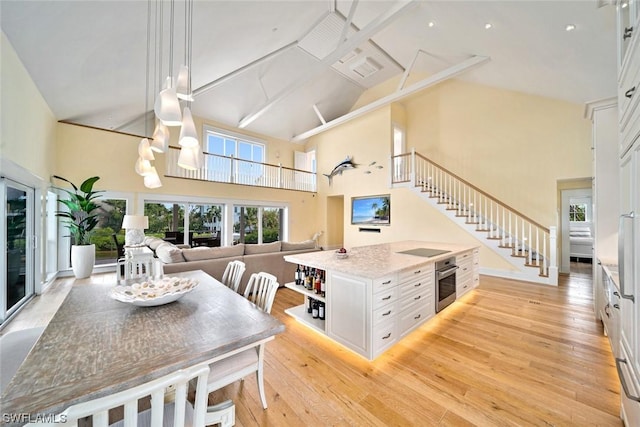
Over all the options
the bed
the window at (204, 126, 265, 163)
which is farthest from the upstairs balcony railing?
the bed

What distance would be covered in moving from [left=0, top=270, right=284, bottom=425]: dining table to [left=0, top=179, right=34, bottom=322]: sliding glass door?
263cm

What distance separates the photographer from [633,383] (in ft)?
3.97

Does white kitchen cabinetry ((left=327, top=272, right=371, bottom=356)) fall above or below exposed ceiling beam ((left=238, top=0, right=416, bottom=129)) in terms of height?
below

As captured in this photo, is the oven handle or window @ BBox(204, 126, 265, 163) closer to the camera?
the oven handle

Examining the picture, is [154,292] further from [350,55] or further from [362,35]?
[350,55]

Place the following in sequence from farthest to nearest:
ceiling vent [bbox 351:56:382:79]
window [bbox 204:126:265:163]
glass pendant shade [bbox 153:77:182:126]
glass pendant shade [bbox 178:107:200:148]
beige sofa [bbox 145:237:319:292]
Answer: window [bbox 204:126:265:163], ceiling vent [bbox 351:56:382:79], beige sofa [bbox 145:237:319:292], glass pendant shade [bbox 178:107:200:148], glass pendant shade [bbox 153:77:182:126]

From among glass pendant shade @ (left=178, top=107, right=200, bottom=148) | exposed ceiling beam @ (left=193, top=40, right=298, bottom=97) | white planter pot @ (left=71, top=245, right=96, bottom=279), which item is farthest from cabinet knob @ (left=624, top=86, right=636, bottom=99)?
white planter pot @ (left=71, top=245, right=96, bottom=279)

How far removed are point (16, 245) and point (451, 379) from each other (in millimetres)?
5914

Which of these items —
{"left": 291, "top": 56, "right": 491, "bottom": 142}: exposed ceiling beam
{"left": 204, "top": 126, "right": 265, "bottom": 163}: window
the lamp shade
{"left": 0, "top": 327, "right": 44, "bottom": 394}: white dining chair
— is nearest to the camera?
{"left": 0, "top": 327, "right": 44, "bottom": 394}: white dining chair

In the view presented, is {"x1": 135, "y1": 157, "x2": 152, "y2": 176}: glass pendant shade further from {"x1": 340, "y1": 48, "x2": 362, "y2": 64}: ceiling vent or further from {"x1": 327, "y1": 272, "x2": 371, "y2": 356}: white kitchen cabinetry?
{"x1": 340, "y1": 48, "x2": 362, "y2": 64}: ceiling vent

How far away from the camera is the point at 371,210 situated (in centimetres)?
801

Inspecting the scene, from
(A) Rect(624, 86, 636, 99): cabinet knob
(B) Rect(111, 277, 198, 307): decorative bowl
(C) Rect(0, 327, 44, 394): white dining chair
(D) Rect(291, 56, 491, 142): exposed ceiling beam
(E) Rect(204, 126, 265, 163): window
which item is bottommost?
(C) Rect(0, 327, 44, 394): white dining chair

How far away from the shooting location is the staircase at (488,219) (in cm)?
495

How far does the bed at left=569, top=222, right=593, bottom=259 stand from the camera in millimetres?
6492
